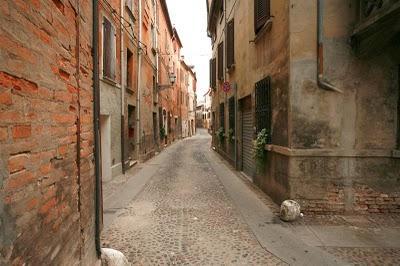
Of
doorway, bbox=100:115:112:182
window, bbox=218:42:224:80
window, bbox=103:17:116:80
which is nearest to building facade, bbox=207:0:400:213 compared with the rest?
window, bbox=103:17:116:80

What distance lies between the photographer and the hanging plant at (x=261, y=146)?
687 cm

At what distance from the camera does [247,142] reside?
9.76 metres

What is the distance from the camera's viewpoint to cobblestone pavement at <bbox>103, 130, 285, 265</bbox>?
3820 mm

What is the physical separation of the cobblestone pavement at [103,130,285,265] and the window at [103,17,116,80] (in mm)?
3750

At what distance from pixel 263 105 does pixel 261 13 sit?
2283 millimetres

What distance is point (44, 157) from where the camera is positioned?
81.0 inches

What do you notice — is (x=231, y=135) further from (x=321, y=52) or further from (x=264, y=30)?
(x=321, y=52)

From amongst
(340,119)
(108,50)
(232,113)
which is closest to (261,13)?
(340,119)

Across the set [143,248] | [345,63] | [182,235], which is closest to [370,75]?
[345,63]

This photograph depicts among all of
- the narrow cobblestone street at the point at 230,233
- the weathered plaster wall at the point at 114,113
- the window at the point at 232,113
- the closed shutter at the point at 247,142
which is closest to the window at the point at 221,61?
the window at the point at 232,113

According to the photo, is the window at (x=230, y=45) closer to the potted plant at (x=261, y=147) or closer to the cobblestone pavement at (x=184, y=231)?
the potted plant at (x=261, y=147)

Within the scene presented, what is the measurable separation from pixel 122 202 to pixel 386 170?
17.7ft

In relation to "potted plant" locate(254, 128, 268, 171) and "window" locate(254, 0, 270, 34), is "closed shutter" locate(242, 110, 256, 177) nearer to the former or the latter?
"potted plant" locate(254, 128, 268, 171)

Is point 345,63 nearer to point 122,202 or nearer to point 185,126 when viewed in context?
point 122,202
